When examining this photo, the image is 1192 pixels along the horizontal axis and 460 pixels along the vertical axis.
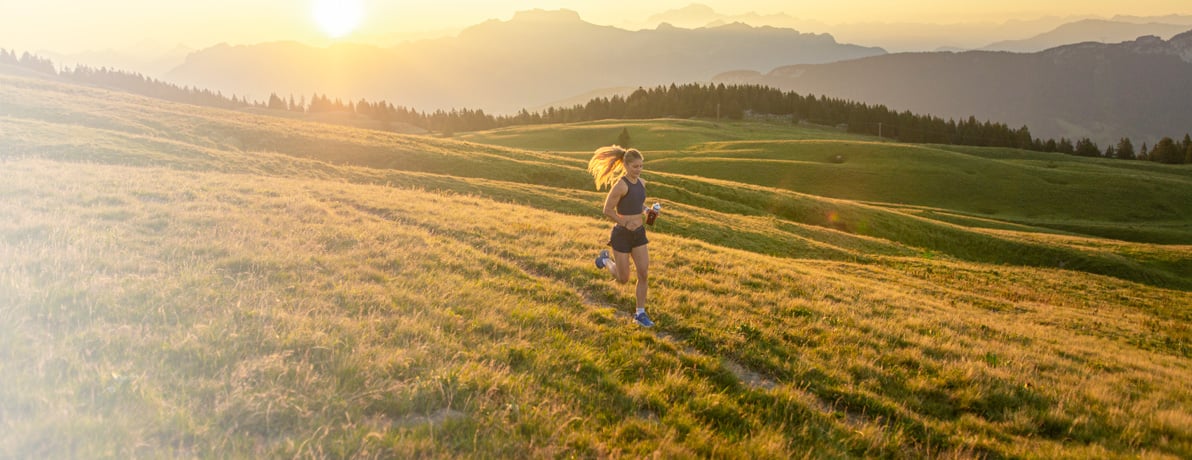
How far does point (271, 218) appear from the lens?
15086mm

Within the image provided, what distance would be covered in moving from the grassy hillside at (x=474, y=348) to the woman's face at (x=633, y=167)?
2.64 meters

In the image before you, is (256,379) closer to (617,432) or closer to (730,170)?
(617,432)

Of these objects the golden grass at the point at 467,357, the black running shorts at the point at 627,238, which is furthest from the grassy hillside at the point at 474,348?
the black running shorts at the point at 627,238

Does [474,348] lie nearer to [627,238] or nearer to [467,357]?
[467,357]

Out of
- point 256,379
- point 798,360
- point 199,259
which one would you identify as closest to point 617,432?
point 256,379

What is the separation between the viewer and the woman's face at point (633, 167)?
10.6m

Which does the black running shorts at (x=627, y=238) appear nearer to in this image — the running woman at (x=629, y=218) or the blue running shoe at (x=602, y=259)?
the running woman at (x=629, y=218)

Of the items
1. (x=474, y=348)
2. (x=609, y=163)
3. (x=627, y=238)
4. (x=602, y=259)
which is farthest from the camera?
(x=602, y=259)

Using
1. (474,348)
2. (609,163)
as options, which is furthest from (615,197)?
(474,348)

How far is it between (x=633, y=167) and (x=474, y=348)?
449 centimetres

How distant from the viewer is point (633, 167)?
1055cm

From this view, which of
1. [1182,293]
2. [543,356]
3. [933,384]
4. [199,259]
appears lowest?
[1182,293]

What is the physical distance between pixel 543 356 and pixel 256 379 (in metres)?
3.40

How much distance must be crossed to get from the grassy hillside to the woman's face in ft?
8.66
